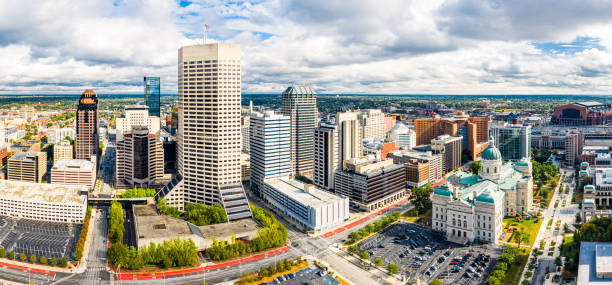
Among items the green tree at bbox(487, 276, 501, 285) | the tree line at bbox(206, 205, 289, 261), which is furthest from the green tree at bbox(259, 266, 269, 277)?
the green tree at bbox(487, 276, 501, 285)

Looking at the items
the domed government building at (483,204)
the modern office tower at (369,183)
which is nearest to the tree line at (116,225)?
the modern office tower at (369,183)

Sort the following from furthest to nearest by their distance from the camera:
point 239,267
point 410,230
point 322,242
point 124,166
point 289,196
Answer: point 124,166, point 289,196, point 410,230, point 322,242, point 239,267

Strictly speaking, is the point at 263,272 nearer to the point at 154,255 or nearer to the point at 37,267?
the point at 154,255

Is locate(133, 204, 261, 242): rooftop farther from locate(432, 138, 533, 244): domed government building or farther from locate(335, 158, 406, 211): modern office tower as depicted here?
locate(432, 138, 533, 244): domed government building

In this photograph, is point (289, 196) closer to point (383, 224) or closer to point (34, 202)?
point (383, 224)

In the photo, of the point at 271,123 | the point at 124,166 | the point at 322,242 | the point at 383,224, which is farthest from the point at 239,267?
the point at 124,166
